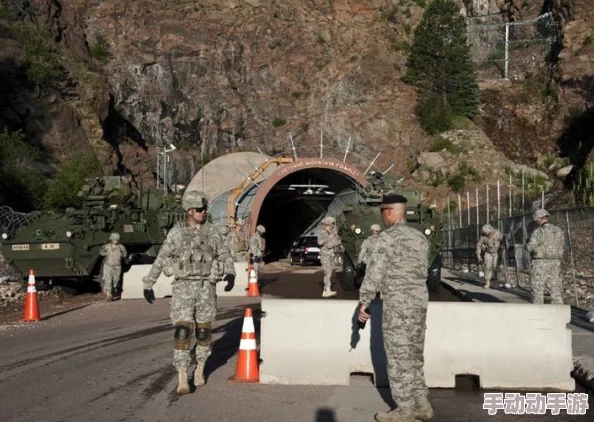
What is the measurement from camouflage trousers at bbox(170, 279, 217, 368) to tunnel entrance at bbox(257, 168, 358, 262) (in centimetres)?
2856

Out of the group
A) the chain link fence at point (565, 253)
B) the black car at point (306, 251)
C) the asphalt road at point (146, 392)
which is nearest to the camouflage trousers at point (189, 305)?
the asphalt road at point (146, 392)

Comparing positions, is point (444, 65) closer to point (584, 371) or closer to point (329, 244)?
point (329, 244)

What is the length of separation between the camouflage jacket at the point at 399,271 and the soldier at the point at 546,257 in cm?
582

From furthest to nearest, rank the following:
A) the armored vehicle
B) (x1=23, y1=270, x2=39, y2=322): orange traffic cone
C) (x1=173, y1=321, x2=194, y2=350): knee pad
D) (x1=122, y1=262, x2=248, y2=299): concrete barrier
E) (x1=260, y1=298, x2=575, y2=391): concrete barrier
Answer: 1. the armored vehicle
2. (x1=122, y1=262, x2=248, y2=299): concrete barrier
3. (x1=23, y1=270, x2=39, y2=322): orange traffic cone
4. (x1=260, y1=298, x2=575, y2=391): concrete barrier
5. (x1=173, y1=321, x2=194, y2=350): knee pad

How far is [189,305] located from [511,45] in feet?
215

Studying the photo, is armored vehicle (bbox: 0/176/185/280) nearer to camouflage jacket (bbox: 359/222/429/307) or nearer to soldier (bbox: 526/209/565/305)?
soldier (bbox: 526/209/565/305)

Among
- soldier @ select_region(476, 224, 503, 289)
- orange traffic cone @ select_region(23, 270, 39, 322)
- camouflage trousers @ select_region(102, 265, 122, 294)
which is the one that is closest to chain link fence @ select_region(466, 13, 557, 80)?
soldier @ select_region(476, 224, 503, 289)

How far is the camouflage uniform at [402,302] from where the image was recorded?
6676mm

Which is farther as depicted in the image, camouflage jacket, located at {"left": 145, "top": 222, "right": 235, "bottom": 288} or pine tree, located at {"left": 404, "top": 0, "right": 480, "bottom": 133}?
pine tree, located at {"left": 404, "top": 0, "right": 480, "bottom": 133}

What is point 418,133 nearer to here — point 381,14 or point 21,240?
point 381,14

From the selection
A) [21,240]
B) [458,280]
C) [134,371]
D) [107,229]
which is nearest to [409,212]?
[458,280]

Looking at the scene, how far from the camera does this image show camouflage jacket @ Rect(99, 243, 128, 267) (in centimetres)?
1909

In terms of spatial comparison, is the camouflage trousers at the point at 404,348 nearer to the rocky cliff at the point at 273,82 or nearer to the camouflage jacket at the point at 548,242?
the camouflage jacket at the point at 548,242

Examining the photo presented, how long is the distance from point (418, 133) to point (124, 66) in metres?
21.9
